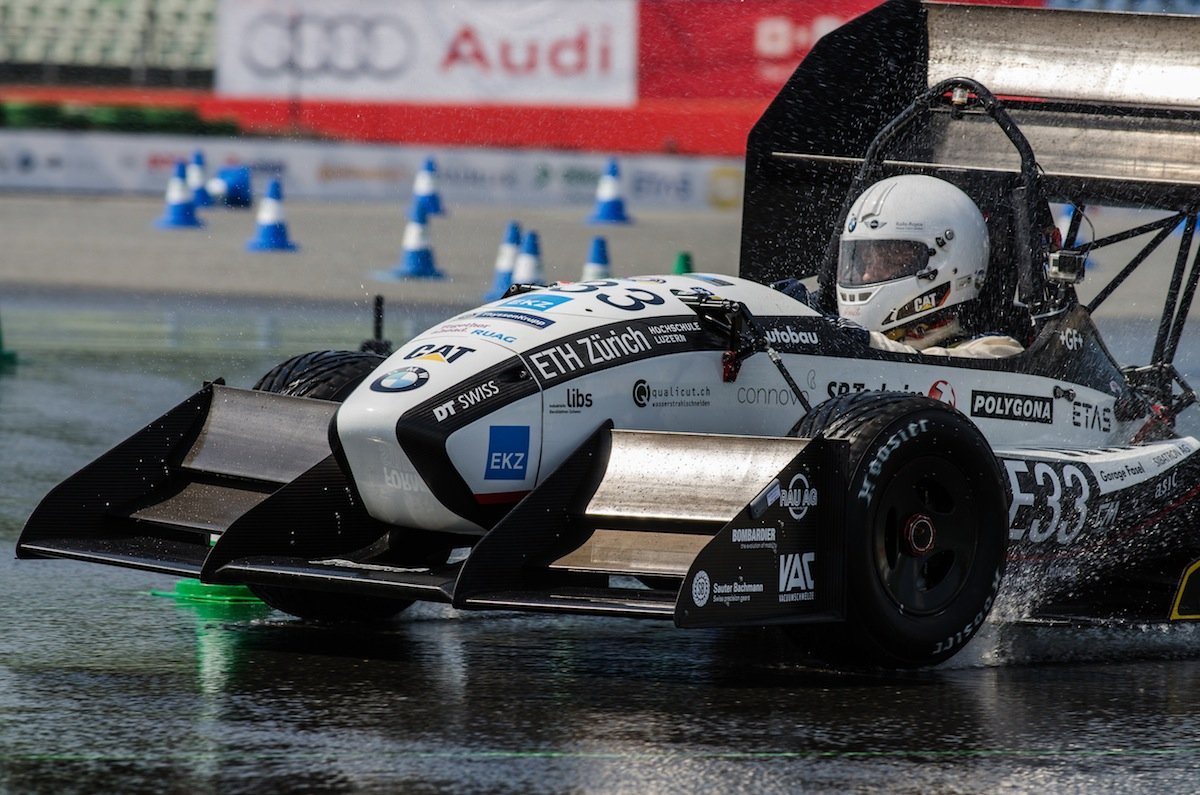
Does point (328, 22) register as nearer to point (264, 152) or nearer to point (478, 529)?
point (264, 152)

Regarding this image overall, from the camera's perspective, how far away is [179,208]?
21797mm

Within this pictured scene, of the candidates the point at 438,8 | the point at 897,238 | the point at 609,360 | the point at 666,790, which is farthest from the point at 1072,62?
the point at 438,8

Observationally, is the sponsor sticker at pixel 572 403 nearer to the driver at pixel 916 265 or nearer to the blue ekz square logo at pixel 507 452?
the blue ekz square logo at pixel 507 452

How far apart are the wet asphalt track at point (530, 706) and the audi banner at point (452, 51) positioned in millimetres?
22439

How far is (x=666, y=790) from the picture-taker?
4.25m

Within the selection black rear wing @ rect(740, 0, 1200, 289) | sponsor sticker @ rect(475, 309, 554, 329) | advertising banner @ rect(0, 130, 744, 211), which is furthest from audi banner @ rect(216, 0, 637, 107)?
→ sponsor sticker @ rect(475, 309, 554, 329)

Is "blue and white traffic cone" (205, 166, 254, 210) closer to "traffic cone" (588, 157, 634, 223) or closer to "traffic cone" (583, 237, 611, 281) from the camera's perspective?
"traffic cone" (588, 157, 634, 223)

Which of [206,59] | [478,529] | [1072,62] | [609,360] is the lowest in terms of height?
[478,529]

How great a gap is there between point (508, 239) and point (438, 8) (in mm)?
13956

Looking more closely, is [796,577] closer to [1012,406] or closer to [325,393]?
[1012,406]

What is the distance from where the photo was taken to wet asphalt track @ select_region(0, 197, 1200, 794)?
14.4 ft

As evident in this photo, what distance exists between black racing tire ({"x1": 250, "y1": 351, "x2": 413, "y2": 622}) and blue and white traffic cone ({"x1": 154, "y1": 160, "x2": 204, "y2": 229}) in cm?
1555

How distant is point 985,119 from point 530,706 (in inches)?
161

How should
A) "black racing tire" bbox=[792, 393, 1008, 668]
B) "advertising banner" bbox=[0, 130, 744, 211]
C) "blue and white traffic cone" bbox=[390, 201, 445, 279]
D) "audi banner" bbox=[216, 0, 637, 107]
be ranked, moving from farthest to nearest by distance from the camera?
1. "audi banner" bbox=[216, 0, 637, 107]
2. "advertising banner" bbox=[0, 130, 744, 211]
3. "blue and white traffic cone" bbox=[390, 201, 445, 279]
4. "black racing tire" bbox=[792, 393, 1008, 668]
